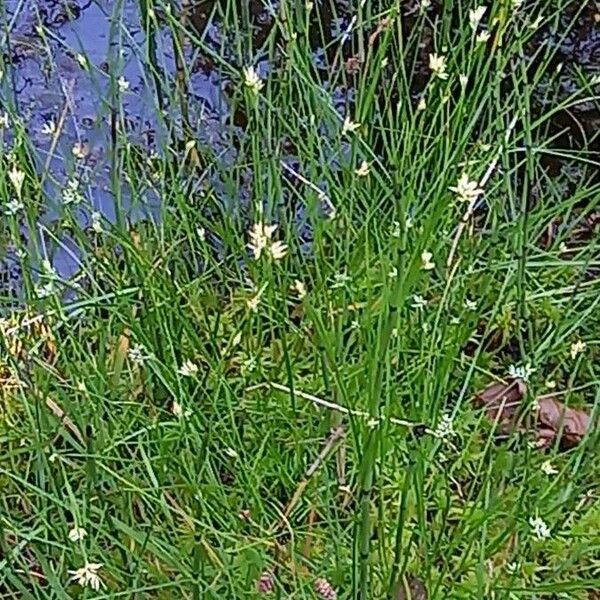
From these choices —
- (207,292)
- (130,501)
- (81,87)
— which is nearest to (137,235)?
(207,292)

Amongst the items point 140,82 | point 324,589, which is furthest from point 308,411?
point 140,82

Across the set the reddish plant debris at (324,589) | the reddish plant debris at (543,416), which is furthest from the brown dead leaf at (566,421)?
the reddish plant debris at (324,589)

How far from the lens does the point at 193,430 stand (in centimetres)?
140

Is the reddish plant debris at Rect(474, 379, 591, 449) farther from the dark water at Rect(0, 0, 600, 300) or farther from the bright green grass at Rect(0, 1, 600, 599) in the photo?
the dark water at Rect(0, 0, 600, 300)

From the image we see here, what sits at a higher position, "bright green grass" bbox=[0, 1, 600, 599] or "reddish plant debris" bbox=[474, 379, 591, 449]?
"bright green grass" bbox=[0, 1, 600, 599]

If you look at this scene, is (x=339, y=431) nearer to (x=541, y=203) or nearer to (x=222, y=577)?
(x=222, y=577)

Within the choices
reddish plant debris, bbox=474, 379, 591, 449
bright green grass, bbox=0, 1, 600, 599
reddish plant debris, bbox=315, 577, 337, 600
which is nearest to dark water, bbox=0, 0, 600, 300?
bright green grass, bbox=0, 1, 600, 599

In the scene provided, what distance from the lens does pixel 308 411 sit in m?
1.66

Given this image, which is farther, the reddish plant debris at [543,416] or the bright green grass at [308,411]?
the reddish plant debris at [543,416]

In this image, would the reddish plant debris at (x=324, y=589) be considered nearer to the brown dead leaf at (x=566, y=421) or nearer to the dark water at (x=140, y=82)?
the brown dead leaf at (x=566, y=421)

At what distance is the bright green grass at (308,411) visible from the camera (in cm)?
133

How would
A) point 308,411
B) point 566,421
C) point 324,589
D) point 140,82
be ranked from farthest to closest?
point 140,82 < point 566,421 < point 308,411 < point 324,589

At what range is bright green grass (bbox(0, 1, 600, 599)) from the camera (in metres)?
1.33

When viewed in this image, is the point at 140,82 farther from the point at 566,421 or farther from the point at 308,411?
the point at 566,421
